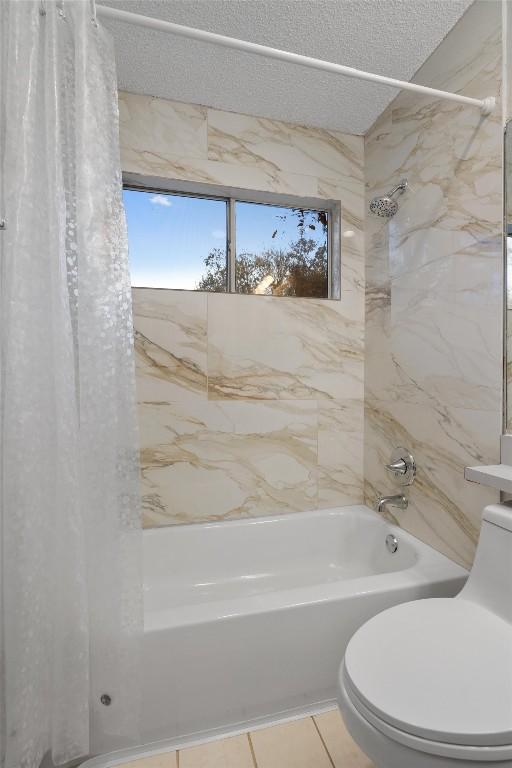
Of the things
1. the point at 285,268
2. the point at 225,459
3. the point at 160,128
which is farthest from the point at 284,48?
the point at 225,459

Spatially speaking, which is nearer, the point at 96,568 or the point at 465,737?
the point at 465,737

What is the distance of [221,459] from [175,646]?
930 mm

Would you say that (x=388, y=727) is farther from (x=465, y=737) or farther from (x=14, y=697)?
(x=14, y=697)

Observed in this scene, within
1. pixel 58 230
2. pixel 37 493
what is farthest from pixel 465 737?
pixel 58 230

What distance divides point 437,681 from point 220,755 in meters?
0.81

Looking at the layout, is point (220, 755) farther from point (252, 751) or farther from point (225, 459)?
point (225, 459)

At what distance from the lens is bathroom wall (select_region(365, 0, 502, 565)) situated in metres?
1.40

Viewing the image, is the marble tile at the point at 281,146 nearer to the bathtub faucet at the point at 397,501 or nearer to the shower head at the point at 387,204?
the shower head at the point at 387,204

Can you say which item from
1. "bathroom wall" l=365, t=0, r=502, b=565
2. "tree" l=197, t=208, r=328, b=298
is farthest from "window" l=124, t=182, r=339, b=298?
"bathroom wall" l=365, t=0, r=502, b=565

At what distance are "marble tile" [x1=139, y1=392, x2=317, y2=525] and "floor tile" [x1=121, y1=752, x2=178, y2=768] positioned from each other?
86 centimetres

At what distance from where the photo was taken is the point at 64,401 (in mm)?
934

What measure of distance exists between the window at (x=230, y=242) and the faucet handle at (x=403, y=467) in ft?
3.00

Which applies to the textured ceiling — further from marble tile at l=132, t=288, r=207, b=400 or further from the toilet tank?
the toilet tank

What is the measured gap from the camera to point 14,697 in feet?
2.97
